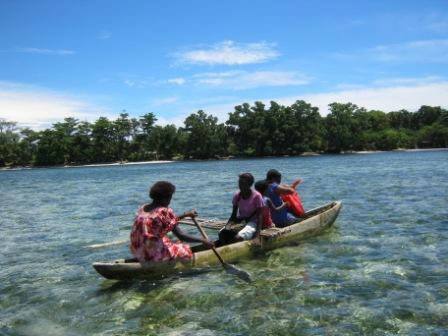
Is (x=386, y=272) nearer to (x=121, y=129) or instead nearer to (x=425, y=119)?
(x=121, y=129)

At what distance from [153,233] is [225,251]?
233cm

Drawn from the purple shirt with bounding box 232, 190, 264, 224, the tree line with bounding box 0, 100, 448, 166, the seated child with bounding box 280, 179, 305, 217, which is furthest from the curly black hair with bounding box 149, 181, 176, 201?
the tree line with bounding box 0, 100, 448, 166

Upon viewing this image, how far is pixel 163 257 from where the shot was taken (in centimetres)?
915

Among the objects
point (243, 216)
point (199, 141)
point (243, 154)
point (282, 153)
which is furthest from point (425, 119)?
point (243, 216)

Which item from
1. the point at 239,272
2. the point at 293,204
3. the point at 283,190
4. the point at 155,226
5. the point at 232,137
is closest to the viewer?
the point at 155,226

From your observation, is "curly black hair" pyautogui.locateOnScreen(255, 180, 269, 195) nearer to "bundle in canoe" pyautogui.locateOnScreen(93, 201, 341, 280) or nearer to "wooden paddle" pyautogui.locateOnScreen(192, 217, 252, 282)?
"bundle in canoe" pyautogui.locateOnScreen(93, 201, 341, 280)

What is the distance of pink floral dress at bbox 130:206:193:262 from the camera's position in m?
8.63

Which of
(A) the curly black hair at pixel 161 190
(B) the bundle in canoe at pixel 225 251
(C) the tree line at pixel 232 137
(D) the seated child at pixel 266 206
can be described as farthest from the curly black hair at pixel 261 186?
(C) the tree line at pixel 232 137

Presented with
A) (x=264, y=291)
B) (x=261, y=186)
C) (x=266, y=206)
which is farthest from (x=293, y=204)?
(x=264, y=291)

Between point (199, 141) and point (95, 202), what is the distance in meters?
88.3

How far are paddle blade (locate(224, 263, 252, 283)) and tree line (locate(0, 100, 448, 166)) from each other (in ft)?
343

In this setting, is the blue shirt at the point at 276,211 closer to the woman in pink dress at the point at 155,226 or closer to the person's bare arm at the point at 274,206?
the person's bare arm at the point at 274,206

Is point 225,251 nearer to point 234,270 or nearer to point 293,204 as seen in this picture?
point 234,270

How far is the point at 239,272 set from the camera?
9633 millimetres
